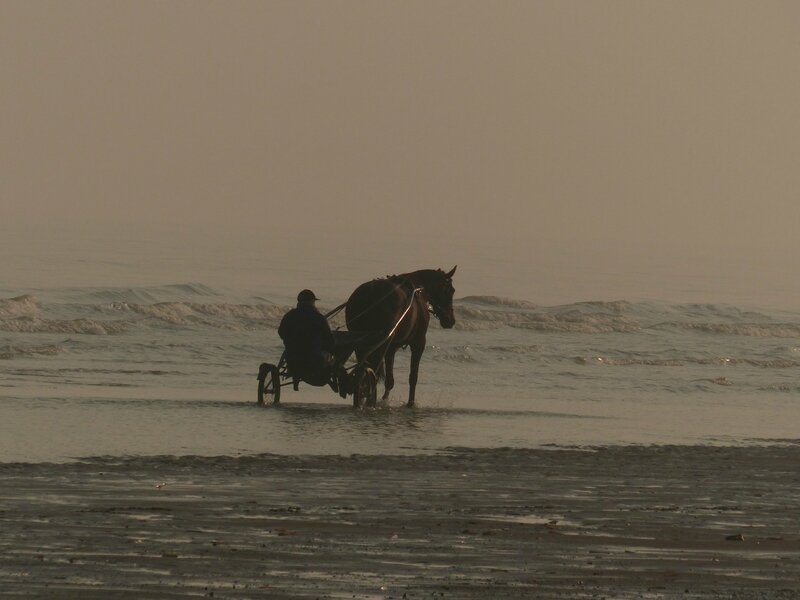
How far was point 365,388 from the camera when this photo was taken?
63.7ft

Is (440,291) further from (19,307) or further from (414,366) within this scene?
(19,307)

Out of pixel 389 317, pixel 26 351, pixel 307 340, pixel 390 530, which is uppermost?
pixel 389 317

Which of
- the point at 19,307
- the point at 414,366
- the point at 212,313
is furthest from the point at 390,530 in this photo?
the point at 212,313

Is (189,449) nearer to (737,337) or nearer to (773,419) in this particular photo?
(773,419)

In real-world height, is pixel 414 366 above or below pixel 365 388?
above

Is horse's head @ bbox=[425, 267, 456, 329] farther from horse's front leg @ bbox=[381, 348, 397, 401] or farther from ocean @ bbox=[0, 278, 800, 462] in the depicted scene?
horse's front leg @ bbox=[381, 348, 397, 401]

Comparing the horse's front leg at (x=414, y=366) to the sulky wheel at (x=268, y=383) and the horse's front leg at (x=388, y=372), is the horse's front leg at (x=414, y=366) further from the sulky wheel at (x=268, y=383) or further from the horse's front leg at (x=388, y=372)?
the sulky wheel at (x=268, y=383)

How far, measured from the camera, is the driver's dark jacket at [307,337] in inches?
723

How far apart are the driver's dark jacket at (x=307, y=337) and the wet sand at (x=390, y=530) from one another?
4390mm

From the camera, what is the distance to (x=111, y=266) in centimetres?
6206

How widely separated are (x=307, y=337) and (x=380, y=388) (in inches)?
186

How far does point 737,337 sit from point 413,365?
22646 millimetres

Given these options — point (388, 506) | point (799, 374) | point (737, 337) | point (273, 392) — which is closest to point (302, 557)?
point (388, 506)

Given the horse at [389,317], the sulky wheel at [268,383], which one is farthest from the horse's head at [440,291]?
the sulky wheel at [268,383]
